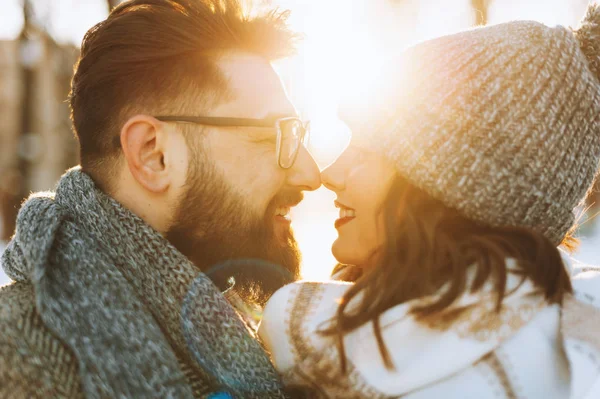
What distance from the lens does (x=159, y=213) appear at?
8.46 ft

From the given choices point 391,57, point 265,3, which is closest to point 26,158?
point 265,3

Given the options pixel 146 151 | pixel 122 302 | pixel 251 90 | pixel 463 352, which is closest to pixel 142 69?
pixel 146 151

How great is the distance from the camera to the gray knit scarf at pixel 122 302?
185 centimetres

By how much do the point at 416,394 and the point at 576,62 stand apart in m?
1.41

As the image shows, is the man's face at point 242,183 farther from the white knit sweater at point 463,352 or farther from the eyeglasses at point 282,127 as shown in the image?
the white knit sweater at point 463,352

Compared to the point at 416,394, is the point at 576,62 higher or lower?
higher

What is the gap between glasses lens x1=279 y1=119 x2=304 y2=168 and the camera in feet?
9.32

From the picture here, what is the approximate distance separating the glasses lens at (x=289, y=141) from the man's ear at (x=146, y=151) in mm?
565

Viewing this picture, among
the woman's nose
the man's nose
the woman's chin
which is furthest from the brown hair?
the man's nose

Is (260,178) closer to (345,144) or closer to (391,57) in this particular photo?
(345,144)

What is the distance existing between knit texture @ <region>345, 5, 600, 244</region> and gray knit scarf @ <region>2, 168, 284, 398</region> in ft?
2.98

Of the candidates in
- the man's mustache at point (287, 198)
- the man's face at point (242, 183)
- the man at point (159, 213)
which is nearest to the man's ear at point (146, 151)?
the man at point (159, 213)

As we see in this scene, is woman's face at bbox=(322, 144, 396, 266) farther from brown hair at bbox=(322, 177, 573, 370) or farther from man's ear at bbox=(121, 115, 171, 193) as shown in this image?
man's ear at bbox=(121, 115, 171, 193)

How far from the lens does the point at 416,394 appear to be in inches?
72.2
